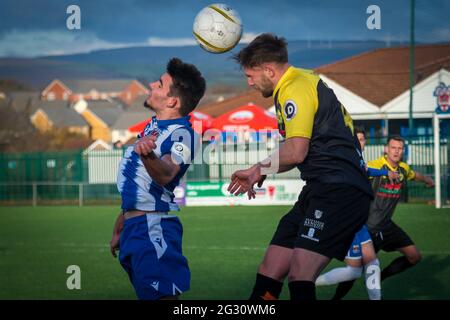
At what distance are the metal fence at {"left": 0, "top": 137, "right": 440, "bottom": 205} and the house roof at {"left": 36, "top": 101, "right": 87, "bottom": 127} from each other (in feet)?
123

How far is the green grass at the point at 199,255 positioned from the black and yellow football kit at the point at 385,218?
61 cm

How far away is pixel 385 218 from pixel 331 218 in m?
3.90

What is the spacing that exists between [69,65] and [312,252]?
191 feet

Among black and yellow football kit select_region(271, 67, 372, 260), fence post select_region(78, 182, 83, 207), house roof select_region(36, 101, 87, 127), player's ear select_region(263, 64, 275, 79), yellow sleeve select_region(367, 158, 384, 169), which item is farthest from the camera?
house roof select_region(36, 101, 87, 127)

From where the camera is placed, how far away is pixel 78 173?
1328 inches

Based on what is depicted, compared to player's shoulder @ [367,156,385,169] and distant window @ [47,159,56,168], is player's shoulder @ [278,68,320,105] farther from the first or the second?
distant window @ [47,159,56,168]

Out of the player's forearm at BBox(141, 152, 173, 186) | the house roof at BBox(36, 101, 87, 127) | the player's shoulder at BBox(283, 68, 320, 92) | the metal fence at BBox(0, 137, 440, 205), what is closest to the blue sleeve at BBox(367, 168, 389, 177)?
the player's shoulder at BBox(283, 68, 320, 92)

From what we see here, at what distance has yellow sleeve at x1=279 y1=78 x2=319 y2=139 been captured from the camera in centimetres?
576

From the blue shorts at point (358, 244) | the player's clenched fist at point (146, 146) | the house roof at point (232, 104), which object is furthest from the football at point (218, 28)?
the house roof at point (232, 104)

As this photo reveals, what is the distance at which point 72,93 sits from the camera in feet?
328

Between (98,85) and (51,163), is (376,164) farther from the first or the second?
(98,85)

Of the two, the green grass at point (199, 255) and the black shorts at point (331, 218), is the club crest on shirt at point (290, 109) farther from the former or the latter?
the green grass at point (199, 255)
